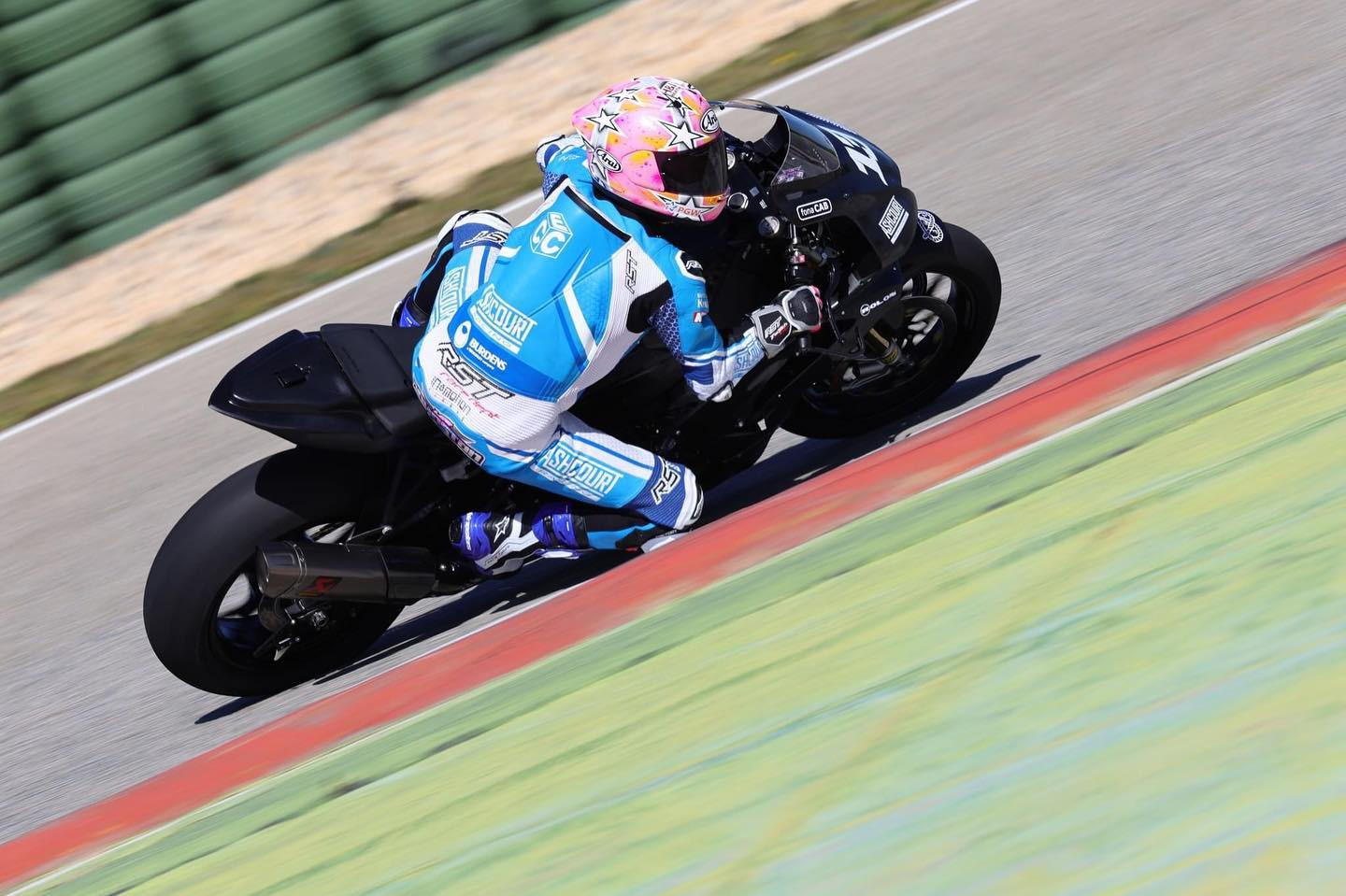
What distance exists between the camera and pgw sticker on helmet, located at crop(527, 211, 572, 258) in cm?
436

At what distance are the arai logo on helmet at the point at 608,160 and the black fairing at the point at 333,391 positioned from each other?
86 cm

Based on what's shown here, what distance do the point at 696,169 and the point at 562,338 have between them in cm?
64

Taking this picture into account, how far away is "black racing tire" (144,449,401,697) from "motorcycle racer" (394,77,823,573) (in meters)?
0.40

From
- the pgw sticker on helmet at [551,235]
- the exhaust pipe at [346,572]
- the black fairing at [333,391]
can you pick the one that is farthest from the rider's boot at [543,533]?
the pgw sticker on helmet at [551,235]

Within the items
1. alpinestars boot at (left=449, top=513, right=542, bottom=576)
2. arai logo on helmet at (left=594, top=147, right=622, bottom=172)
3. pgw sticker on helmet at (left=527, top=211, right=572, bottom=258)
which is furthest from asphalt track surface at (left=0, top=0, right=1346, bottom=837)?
arai logo on helmet at (left=594, top=147, right=622, bottom=172)

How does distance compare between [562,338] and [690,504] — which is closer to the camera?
[562,338]

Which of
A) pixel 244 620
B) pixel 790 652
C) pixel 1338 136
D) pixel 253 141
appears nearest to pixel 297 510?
pixel 244 620

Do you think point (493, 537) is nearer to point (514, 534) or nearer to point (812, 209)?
point (514, 534)

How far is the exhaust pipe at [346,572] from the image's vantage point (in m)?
4.28

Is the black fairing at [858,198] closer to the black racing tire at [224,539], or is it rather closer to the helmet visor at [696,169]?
the helmet visor at [696,169]

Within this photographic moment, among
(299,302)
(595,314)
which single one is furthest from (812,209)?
(299,302)

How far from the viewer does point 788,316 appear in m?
4.51

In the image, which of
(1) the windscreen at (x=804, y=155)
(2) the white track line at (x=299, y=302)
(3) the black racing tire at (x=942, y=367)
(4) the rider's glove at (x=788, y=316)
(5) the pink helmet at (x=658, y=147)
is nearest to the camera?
(5) the pink helmet at (x=658, y=147)

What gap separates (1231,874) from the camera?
1711 mm
